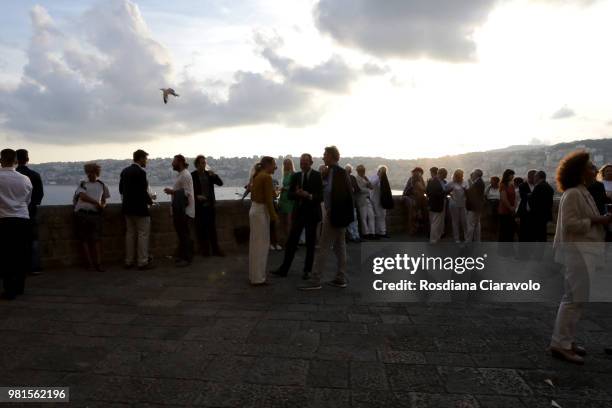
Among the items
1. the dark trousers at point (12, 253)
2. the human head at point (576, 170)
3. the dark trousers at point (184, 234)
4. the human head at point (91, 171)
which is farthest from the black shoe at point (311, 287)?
the human head at point (91, 171)

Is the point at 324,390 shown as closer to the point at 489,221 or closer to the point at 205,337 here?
the point at 205,337

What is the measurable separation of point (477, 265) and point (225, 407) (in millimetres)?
6383

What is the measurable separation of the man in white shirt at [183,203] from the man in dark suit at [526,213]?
592cm

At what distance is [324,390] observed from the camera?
3.11 metres

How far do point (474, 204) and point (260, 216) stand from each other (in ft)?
15.7

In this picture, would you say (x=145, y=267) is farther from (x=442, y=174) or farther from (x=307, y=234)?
(x=442, y=174)

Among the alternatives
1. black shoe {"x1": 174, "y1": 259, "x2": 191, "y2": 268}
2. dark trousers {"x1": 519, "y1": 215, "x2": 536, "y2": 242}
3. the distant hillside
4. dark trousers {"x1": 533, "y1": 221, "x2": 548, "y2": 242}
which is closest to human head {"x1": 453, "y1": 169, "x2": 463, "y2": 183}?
dark trousers {"x1": 519, "y1": 215, "x2": 536, "y2": 242}

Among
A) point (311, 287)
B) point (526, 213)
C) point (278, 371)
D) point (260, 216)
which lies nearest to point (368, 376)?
point (278, 371)

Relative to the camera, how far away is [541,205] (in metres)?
7.52

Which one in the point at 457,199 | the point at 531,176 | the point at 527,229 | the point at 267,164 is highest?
the point at 267,164

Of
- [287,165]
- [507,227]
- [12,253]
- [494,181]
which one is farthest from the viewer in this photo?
[494,181]

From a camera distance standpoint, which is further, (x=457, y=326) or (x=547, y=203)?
(x=547, y=203)

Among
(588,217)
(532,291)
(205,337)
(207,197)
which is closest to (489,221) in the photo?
(532,291)

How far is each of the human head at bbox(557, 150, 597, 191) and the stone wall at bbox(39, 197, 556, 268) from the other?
6.61 metres
